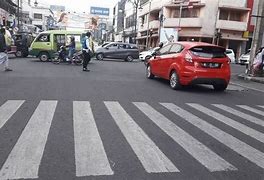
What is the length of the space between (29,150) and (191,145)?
2340 mm

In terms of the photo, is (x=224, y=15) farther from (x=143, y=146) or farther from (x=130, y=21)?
(x=143, y=146)

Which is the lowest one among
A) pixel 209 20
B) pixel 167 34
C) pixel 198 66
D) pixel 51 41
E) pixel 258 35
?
pixel 198 66

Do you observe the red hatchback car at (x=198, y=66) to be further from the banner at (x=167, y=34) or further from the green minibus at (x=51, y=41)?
the banner at (x=167, y=34)

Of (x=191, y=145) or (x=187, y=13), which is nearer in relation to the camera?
(x=191, y=145)

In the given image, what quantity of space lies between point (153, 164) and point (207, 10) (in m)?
40.3

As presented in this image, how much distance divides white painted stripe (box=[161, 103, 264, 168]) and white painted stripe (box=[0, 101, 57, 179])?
2.73m

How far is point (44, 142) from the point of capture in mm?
4855

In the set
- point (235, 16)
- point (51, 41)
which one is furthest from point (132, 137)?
point (235, 16)

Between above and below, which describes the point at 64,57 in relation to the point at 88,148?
below

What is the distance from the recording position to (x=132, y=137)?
532 cm

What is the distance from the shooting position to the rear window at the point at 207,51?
10.8 m

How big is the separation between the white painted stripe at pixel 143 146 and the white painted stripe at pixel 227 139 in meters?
1.18

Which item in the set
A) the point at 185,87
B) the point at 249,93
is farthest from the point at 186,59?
the point at 249,93

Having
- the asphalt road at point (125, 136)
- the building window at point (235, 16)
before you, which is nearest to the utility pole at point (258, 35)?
the asphalt road at point (125, 136)
